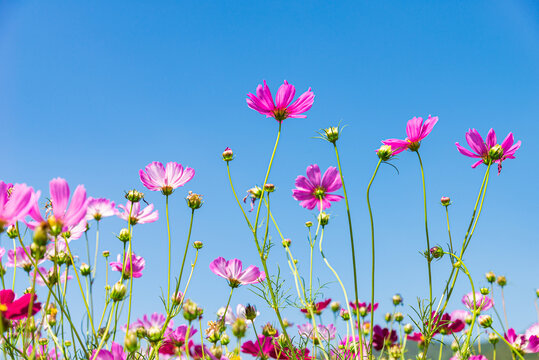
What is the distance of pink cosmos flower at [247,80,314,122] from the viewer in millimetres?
966

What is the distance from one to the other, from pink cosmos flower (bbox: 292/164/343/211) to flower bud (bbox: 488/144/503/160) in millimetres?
362

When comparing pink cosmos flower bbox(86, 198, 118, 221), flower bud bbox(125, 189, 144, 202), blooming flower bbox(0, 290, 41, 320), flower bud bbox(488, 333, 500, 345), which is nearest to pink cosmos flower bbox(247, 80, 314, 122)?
flower bud bbox(125, 189, 144, 202)

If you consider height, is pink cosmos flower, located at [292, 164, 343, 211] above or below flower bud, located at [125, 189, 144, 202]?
above

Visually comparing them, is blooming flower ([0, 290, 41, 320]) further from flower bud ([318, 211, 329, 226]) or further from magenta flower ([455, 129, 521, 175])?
magenta flower ([455, 129, 521, 175])

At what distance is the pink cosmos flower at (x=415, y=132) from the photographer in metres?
0.95

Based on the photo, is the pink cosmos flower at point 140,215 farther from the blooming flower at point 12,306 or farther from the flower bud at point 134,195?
the blooming flower at point 12,306

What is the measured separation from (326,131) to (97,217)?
66 cm

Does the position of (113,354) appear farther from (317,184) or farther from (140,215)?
(317,184)

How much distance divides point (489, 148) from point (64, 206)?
935mm

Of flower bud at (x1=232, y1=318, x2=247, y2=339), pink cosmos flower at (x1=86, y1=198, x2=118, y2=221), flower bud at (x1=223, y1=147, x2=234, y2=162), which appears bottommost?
flower bud at (x1=232, y1=318, x2=247, y2=339)

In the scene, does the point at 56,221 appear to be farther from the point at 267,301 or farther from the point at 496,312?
the point at 496,312

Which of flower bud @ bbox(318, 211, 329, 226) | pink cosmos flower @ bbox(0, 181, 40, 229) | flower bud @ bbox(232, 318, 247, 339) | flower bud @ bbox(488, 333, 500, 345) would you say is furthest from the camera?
flower bud @ bbox(488, 333, 500, 345)

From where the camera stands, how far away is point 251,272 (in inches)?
40.3

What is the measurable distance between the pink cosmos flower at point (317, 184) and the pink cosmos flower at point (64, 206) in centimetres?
67
